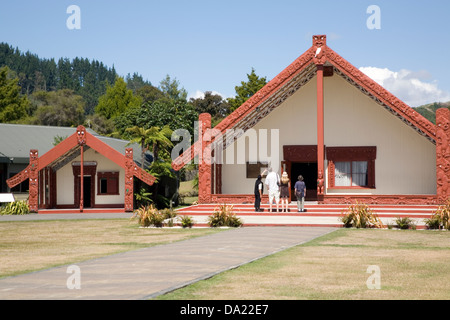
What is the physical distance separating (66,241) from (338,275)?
8212 mm

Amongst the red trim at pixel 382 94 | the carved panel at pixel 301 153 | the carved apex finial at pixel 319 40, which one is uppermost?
the carved apex finial at pixel 319 40

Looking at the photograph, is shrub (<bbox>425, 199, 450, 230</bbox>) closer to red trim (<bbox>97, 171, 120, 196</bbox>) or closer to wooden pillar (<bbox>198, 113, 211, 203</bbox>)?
wooden pillar (<bbox>198, 113, 211, 203</bbox>)

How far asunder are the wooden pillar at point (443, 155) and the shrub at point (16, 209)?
19165 mm

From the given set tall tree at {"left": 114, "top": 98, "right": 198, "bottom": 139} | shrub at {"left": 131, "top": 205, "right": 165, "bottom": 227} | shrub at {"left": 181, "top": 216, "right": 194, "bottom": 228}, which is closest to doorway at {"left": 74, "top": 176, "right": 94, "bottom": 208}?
shrub at {"left": 131, "top": 205, "right": 165, "bottom": 227}

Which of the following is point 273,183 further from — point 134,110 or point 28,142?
point 134,110

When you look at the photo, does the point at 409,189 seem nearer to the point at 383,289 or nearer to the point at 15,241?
the point at 15,241

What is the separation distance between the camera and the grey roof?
113ft

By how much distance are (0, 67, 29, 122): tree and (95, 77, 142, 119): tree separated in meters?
18.2

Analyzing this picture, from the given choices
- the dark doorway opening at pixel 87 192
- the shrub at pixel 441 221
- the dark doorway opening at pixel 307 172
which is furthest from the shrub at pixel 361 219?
the dark doorway opening at pixel 87 192

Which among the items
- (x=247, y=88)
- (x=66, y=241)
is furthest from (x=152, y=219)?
(x=247, y=88)

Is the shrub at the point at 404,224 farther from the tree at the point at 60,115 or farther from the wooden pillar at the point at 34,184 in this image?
the tree at the point at 60,115

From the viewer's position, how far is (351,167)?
2762 centimetres

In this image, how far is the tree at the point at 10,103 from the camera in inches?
2783

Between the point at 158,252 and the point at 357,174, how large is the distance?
17.8m
